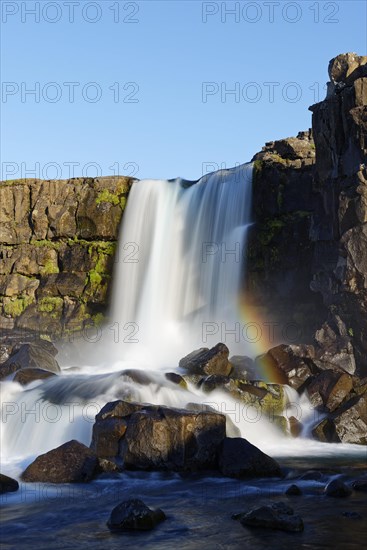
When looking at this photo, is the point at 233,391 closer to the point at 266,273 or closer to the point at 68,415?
the point at 68,415

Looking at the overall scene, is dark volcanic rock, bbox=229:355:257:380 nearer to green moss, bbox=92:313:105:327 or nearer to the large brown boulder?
the large brown boulder

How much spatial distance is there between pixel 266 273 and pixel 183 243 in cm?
573

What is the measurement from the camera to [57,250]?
46031 mm

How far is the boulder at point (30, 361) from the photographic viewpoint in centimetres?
2797

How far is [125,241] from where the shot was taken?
145 ft

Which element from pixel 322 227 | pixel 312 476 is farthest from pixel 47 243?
pixel 312 476

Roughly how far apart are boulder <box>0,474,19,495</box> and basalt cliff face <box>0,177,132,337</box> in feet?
85.7

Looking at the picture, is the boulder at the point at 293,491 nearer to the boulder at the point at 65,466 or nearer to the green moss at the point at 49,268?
the boulder at the point at 65,466

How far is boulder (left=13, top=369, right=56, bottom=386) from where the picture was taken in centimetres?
2616

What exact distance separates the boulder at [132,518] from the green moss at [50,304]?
3118cm

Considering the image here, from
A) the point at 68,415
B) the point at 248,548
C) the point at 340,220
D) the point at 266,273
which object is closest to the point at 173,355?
the point at 266,273

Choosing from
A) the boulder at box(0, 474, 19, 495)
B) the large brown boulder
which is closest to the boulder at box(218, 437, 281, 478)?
the large brown boulder

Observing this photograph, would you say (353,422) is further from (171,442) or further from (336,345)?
(171,442)

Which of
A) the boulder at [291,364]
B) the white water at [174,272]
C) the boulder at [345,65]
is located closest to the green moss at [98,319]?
the white water at [174,272]
